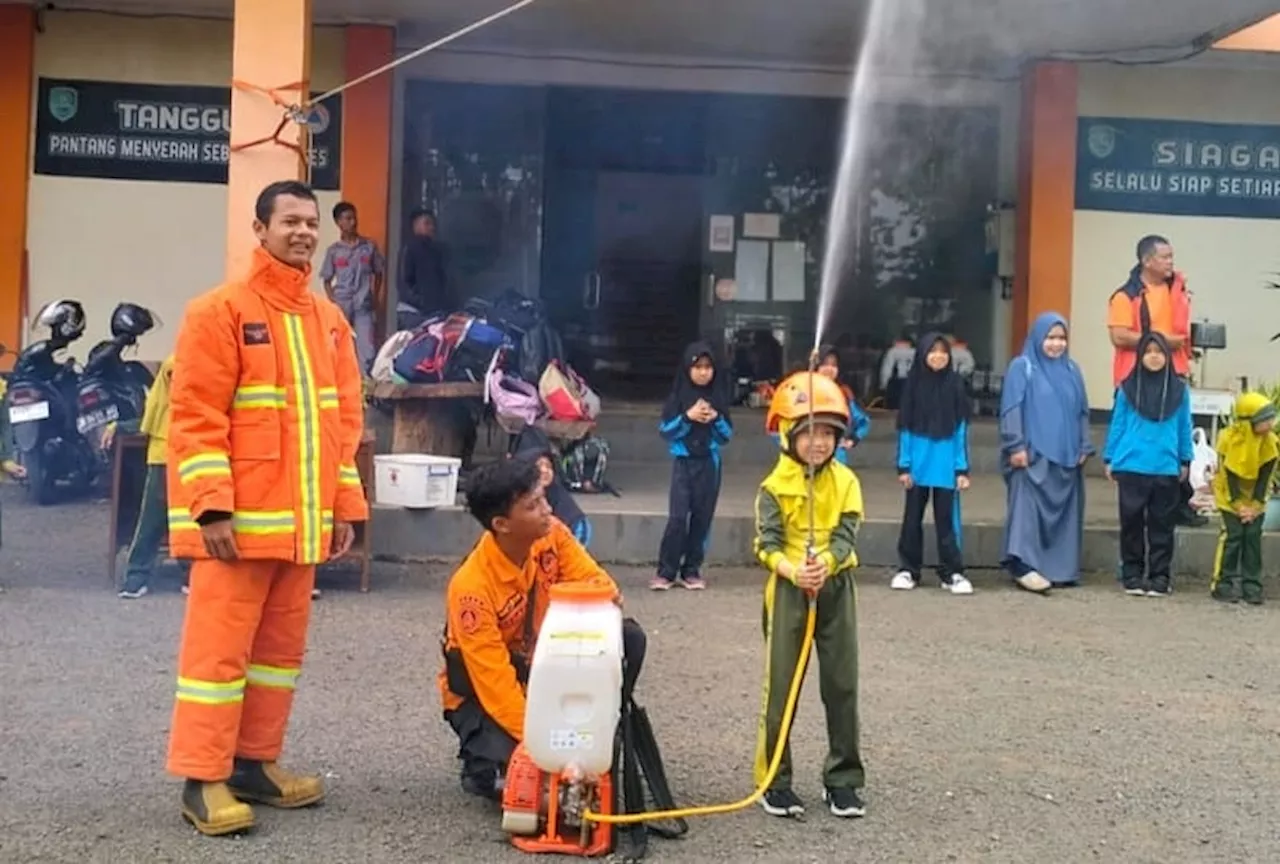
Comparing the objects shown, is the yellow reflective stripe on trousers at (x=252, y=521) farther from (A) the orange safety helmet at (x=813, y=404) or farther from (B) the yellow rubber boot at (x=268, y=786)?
(A) the orange safety helmet at (x=813, y=404)

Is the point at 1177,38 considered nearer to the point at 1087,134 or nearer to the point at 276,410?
the point at 1087,134

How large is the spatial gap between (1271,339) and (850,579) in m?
Answer: 10.7

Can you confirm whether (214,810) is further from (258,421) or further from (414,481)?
(414,481)

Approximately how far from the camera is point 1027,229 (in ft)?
45.1

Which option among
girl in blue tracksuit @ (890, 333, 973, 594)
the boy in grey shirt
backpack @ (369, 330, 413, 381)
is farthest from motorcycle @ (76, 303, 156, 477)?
girl in blue tracksuit @ (890, 333, 973, 594)

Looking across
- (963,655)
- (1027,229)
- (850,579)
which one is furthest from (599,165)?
(850,579)

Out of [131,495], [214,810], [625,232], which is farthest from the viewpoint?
[625,232]

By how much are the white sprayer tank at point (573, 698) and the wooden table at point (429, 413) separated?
215 inches

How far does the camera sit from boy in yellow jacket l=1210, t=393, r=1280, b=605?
27.9 ft

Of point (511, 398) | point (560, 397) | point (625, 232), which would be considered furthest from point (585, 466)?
point (625, 232)

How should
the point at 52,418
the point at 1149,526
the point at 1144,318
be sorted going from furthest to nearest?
the point at 52,418, the point at 1144,318, the point at 1149,526

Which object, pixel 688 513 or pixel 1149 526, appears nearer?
pixel 688 513

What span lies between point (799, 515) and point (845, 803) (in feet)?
3.09

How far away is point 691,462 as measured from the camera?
8531 millimetres
